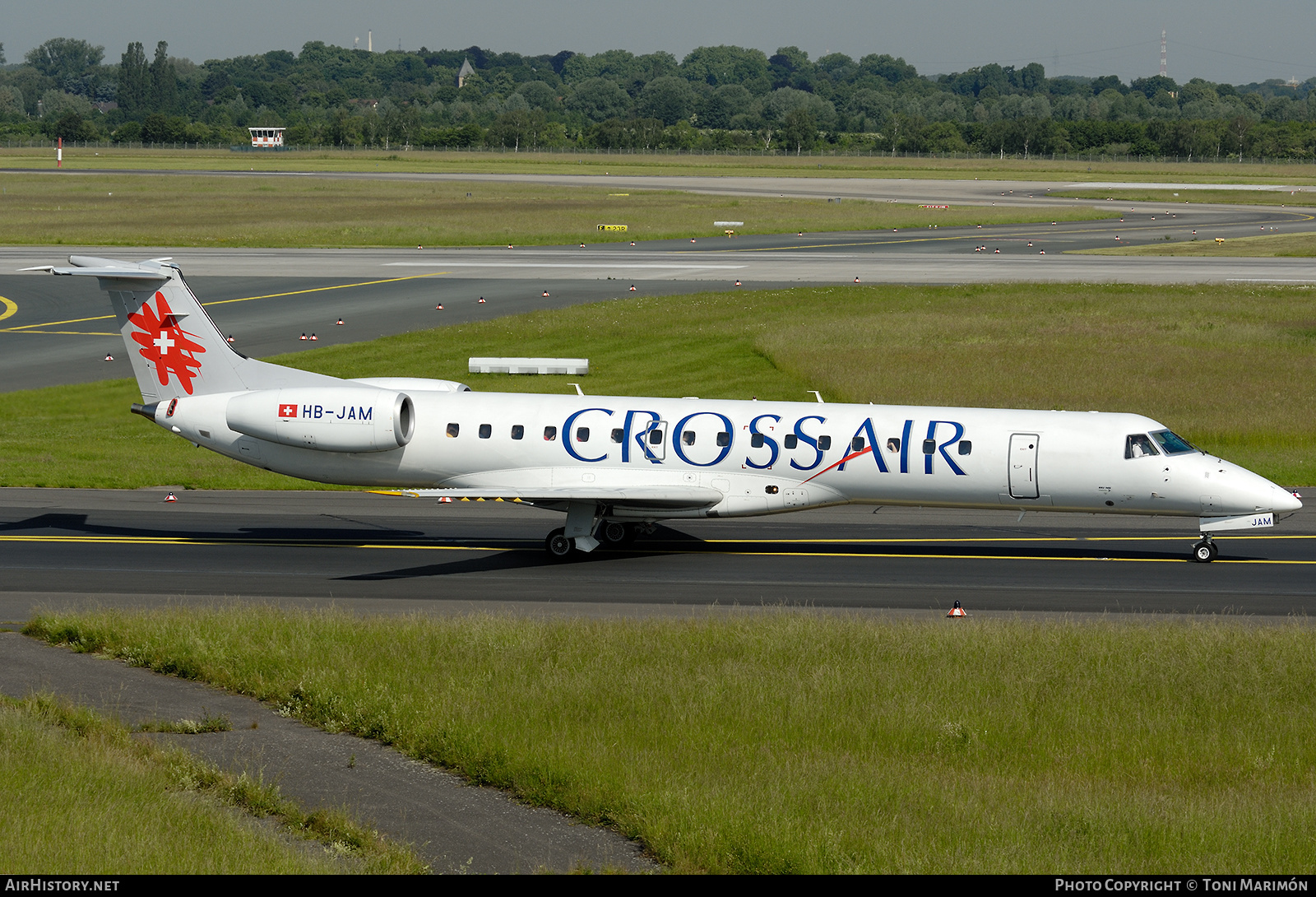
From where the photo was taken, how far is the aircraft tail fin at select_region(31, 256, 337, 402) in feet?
93.2

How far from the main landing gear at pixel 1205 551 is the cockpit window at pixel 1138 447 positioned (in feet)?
7.61

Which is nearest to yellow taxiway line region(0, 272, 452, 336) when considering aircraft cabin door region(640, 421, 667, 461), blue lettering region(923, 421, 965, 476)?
aircraft cabin door region(640, 421, 667, 461)

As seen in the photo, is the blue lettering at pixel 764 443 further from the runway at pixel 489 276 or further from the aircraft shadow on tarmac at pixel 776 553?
the runway at pixel 489 276

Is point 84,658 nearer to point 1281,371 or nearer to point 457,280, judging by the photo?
point 1281,371

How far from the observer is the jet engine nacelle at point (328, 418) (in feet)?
89.0

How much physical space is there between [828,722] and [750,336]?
37526 mm

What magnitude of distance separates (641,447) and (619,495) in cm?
124

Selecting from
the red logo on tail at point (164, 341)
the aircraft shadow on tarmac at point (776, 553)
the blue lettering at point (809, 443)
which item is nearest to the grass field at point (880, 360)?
the red logo on tail at point (164, 341)

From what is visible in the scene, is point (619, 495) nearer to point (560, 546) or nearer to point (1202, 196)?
point (560, 546)

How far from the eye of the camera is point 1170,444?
26.2 m

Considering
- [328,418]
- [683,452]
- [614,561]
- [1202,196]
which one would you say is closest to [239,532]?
[328,418]

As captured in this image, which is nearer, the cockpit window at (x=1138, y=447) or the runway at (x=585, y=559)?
the runway at (x=585, y=559)

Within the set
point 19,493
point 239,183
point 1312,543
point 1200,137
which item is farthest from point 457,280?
point 1200,137

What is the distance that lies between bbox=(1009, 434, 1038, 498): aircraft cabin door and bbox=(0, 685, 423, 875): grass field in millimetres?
16714
